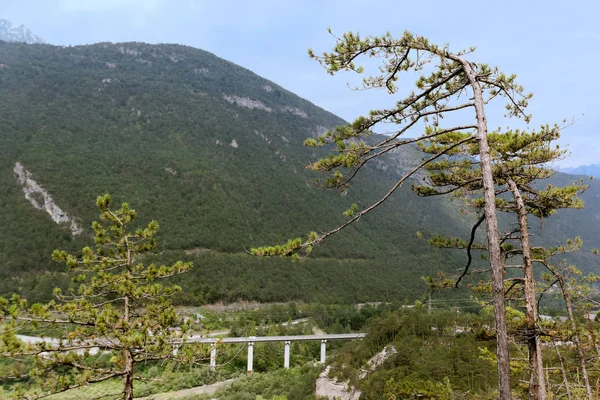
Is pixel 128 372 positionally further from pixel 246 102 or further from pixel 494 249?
pixel 246 102

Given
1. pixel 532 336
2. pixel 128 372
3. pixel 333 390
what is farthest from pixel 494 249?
pixel 333 390

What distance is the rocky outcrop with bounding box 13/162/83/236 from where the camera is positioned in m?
53.2

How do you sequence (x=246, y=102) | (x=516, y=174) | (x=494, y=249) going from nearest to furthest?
(x=494, y=249) → (x=516, y=174) → (x=246, y=102)

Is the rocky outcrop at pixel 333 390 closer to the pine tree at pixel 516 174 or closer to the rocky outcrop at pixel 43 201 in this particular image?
the pine tree at pixel 516 174

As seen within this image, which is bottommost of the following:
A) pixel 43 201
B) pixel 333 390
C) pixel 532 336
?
pixel 333 390

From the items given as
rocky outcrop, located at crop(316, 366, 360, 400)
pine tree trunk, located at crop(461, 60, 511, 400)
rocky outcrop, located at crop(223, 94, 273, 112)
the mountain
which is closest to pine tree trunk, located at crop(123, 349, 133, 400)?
pine tree trunk, located at crop(461, 60, 511, 400)

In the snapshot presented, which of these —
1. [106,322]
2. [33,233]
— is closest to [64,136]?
[33,233]

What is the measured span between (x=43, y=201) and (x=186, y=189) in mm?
23264

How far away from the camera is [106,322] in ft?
18.6

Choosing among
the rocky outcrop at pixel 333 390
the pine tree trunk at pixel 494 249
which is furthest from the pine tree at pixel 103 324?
the rocky outcrop at pixel 333 390

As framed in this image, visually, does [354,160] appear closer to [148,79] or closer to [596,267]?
[596,267]

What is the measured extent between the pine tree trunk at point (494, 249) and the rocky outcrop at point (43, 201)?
191 ft

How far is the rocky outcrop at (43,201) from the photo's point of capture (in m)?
53.2

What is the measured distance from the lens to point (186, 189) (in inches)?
2805
